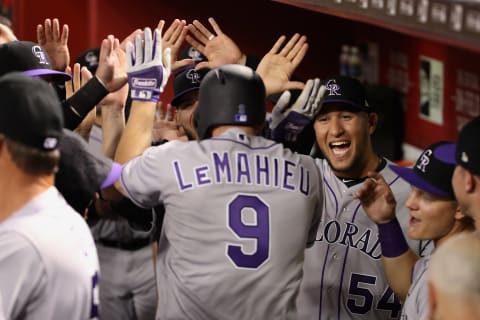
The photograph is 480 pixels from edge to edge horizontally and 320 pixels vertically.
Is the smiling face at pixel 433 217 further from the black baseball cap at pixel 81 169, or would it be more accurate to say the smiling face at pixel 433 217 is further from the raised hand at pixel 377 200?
the black baseball cap at pixel 81 169

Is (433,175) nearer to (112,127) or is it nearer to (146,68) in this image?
(146,68)

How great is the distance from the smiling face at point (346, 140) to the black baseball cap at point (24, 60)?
99cm

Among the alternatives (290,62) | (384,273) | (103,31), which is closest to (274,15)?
(103,31)

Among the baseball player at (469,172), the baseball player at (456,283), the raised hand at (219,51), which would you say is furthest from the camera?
the raised hand at (219,51)

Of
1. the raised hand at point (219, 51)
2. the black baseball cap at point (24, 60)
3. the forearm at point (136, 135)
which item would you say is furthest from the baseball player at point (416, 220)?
the black baseball cap at point (24, 60)

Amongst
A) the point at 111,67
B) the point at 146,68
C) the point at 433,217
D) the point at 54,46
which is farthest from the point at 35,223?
the point at 54,46

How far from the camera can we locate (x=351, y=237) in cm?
386

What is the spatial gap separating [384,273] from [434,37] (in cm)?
128

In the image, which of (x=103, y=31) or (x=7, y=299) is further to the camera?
(x=103, y=31)

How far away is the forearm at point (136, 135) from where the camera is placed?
3.47m

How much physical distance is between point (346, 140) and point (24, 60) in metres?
1.18

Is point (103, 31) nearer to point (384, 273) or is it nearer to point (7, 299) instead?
point (384, 273)

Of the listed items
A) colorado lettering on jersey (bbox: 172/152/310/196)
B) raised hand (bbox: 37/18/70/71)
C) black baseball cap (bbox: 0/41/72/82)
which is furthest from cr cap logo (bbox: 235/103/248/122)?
raised hand (bbox: 37/18/70/71)

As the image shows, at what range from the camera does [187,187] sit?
3.22m
